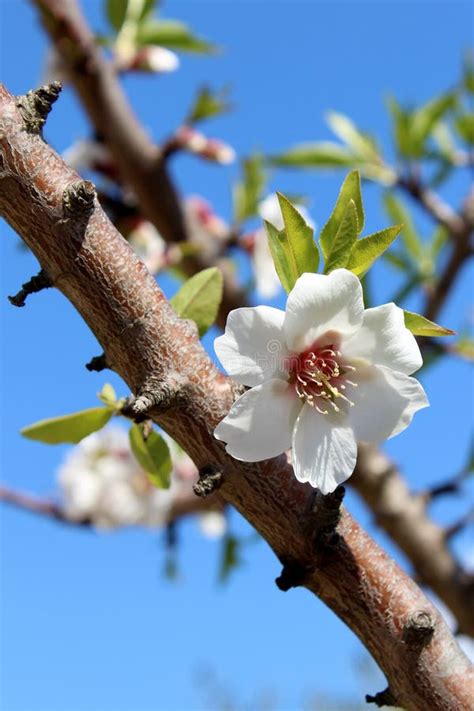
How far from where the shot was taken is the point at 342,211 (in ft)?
2.48

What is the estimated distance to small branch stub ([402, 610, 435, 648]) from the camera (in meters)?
0.74

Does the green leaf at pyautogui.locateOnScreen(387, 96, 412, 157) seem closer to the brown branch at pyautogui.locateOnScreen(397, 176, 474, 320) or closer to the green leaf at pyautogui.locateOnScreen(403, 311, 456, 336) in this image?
the brown branch at pyautogui.locateOnScreen(397, 176, 474, 320)

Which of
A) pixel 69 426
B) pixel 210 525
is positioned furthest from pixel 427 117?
pixel 210 525

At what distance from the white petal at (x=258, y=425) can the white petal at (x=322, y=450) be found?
0.6 inches

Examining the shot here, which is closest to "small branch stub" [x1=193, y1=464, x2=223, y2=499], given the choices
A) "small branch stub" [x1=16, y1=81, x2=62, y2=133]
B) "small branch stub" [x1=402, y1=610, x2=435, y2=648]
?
"small branch stub" [x1=402, y1=610, x2=435, y2=648]

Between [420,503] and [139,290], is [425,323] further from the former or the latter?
[420,503]

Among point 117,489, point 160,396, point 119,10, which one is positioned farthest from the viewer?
point 117,489

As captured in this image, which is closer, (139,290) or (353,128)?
(139,290)

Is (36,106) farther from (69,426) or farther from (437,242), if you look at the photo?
(437,242)

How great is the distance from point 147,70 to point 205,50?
5.9 inches

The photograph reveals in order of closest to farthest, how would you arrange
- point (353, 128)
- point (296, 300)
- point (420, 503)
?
point (296, 300)
point (420, 503)
point (353, 128)

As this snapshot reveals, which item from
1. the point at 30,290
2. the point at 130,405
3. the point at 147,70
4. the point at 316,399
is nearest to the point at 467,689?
the point at 316,399

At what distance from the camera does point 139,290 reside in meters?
0.74

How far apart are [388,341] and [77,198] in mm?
297
